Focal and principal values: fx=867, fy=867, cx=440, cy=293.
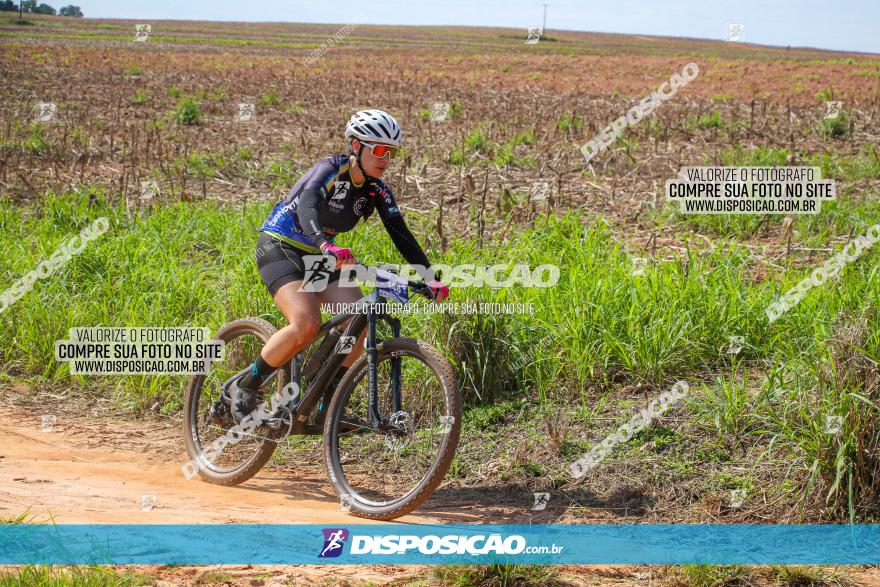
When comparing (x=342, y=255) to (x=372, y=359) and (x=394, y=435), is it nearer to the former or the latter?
(x=372, y=359)

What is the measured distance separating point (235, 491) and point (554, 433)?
2301 millimetres

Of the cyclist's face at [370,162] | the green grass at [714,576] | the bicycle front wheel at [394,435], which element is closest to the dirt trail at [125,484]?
the bicycle front wheel at [394,435]

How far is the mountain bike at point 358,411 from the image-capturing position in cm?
533

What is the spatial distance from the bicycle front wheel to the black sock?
675mm

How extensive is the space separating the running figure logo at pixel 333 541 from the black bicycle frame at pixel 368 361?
758mm

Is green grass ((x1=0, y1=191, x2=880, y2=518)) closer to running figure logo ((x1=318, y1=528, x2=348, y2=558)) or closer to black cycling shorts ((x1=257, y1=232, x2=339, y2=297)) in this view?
black cycling shorts ((x1=257, y1=232, x2=339, y2=297))

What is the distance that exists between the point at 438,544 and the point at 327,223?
2199 millimetres

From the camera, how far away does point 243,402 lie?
622 centimetres

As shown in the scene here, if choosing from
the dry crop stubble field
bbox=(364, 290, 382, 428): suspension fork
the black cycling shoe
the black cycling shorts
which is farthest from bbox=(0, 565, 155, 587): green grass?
the black cycling shorts

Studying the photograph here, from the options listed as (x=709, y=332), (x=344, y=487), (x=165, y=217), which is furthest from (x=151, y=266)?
(x=709, y=332)

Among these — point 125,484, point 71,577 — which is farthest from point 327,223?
point 71,577

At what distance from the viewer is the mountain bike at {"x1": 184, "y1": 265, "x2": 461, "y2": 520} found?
5.33 m

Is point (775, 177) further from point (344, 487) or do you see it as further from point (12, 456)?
point (12, 456)

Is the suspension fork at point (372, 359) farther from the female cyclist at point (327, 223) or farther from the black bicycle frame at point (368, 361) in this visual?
the female cyclist at point (327, 223)
